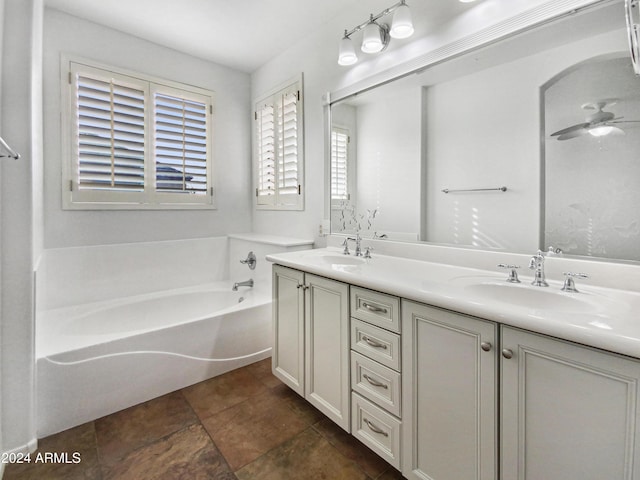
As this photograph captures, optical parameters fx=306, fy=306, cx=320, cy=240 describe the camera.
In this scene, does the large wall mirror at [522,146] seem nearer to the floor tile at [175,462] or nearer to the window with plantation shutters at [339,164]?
the window with plantation shutters at [339,164]

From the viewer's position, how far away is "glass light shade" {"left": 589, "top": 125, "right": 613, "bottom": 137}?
1151 mm

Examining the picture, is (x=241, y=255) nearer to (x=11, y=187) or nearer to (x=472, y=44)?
(x=11, y=187)

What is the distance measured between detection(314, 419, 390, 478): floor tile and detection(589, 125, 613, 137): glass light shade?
5.43 feet

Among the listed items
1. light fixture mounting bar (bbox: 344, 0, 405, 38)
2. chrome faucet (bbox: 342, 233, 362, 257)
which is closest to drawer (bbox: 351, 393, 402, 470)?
chrome faucet (bbox: 342, 233, 362, 257)

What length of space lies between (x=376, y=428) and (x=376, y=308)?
0.53 meters

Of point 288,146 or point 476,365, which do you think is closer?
point 476,365

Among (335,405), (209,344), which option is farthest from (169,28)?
(335,405)

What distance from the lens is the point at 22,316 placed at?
4.76 feet

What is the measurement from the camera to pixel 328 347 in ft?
5.18

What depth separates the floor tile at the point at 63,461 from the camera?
1371mm

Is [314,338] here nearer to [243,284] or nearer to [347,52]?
[243,284]

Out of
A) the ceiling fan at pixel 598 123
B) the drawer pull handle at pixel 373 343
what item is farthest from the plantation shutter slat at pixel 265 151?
the ceiling fan at pixel 598 123

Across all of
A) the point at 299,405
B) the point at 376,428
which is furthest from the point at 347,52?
the point at 299,405

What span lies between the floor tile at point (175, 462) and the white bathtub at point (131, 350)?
1.53 ft
